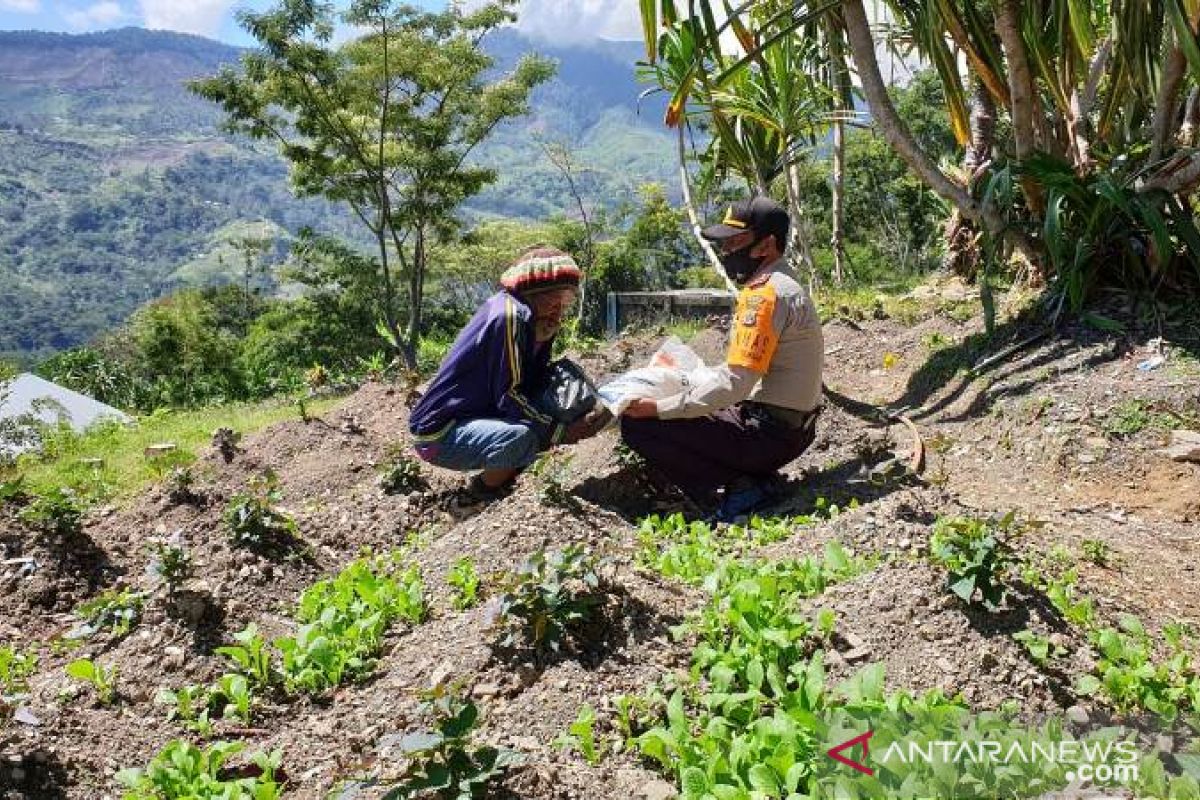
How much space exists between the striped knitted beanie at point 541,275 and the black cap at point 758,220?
2.42ft

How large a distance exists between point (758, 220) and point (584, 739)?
2766 millimetres

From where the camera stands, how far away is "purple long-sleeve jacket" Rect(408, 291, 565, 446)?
179 inches

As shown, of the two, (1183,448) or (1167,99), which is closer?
(1183,448)

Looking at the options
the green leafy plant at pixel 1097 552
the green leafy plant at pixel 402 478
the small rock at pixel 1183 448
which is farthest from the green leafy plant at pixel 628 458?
the small rock at pixel 1183 448

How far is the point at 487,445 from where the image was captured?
4594 mm

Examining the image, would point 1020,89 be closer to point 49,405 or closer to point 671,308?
point 671,308

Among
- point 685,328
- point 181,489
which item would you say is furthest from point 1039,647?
point 685,328

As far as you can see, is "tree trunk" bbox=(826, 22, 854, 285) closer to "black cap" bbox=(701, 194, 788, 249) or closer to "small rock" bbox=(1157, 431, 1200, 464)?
"black cap" bbox=(701, 194, 788, 249)

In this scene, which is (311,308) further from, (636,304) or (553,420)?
(553,420)

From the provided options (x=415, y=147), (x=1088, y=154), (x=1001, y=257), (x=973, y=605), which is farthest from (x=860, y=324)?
(x=415, y=147)

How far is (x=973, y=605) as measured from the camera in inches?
108

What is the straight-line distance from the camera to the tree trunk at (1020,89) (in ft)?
18.1

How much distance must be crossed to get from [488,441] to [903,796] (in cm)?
309

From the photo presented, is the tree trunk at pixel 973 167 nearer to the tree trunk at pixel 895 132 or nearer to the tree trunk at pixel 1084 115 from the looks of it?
the tree trunk at pixel 895 132
